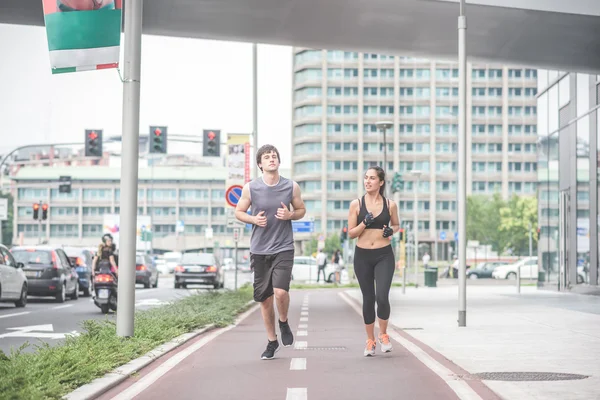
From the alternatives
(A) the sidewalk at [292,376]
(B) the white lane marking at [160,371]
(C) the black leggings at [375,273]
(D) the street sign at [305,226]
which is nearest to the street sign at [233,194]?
(B) the white lane marking at [160,371]

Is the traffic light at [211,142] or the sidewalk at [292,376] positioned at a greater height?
the traffic light at [211,142]

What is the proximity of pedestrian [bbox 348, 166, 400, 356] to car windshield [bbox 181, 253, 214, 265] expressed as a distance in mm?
30734

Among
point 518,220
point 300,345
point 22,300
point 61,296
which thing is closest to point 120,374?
point 300,345

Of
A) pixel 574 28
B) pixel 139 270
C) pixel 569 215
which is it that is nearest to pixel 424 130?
pixel 139 270

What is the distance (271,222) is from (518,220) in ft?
280

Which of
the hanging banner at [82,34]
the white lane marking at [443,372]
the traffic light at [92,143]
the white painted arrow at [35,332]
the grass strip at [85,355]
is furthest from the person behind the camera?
the traffic light at [92,143]

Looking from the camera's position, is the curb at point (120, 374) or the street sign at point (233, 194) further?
the street sign at point (233, 194)

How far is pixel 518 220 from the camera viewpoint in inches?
3637

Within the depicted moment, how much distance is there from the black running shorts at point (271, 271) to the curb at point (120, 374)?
52.3 inches

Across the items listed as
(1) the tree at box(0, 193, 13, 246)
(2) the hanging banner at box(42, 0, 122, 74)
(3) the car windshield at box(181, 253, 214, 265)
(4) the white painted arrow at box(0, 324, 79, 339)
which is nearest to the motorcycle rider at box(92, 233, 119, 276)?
(4) the white painted arrow at box(0, 324, 79, 339)

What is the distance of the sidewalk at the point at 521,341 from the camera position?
7918 millimetres

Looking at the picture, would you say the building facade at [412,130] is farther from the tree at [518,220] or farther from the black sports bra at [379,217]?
the black sports bra at [379,217]

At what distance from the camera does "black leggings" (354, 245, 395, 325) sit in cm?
1030

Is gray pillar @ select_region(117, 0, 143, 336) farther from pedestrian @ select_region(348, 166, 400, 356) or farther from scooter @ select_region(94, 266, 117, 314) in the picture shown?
scooter @ select_region(94, 266, 117, 314)
